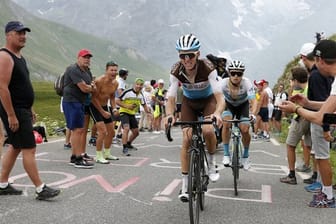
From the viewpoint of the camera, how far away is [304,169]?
9367 millimetres

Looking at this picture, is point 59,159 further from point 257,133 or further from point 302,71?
point 257,133

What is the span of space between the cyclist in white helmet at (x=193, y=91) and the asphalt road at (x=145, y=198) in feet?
1.88

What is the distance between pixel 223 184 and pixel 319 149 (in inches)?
80.1

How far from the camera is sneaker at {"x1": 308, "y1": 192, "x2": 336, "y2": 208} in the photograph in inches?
249

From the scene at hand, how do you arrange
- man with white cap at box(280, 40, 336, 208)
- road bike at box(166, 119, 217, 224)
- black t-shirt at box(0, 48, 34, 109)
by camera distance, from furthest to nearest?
black t-shirt at box(0, 48, 34, 109), road bike at box(166, 119, 217, 224), man with white cap at box(280, 40, 336, 208)

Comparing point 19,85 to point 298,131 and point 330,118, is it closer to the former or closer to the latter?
point 330,118

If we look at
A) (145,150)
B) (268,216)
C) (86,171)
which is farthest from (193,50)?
(145,150)

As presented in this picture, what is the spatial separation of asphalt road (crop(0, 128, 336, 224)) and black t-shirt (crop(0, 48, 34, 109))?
1.38 metres

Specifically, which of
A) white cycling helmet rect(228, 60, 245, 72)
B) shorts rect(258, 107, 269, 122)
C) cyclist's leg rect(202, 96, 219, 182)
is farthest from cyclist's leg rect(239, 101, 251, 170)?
shorts rect(258, 107, 269, 122)

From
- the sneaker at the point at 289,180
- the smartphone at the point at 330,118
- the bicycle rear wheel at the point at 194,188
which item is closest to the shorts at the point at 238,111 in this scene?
the sneaker at the point at 289,180

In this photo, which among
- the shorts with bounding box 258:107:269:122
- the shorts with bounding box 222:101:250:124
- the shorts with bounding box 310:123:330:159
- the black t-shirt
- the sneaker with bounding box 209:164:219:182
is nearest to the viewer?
the black t-shirt

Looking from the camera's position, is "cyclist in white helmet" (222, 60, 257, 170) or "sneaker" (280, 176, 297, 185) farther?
"cyclist in white helmet" (222, 60, 257, 170)

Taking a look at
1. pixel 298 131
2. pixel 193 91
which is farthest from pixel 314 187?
pixel 193 91

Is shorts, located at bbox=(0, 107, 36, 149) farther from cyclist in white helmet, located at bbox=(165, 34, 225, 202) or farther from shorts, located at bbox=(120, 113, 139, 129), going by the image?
shorts, located at bbox=(120, 113, 139, 129)
